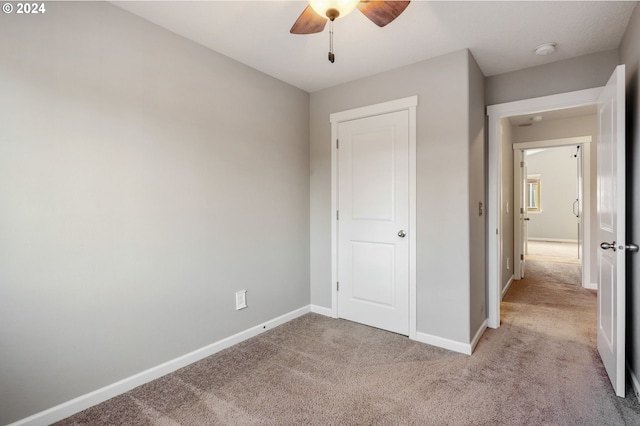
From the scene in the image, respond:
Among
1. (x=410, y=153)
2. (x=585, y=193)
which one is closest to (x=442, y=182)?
(x=410, y=153)

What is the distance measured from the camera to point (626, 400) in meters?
1.87

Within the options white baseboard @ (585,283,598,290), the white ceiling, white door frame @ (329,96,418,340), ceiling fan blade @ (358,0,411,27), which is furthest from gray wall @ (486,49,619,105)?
white baseboard @ (585,283,598,290)

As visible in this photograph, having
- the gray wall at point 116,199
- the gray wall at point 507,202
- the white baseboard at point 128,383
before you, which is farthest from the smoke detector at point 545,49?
the white baseboard at point 128,383

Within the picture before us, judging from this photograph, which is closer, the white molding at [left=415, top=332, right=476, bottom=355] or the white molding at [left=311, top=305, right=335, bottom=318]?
the white molding at [left=415, top=332, right=476, bottom=355]

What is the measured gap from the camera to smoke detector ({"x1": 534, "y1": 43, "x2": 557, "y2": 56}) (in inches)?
94.3

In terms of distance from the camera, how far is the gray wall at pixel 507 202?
13.8 ft

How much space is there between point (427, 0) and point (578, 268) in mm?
5959

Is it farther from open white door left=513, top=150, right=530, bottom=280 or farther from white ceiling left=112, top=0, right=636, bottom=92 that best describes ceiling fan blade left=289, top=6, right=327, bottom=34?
open white door left=513, top=150, right=530, bottom=280

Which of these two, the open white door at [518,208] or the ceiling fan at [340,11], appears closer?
the ceiling fan at [340,11]

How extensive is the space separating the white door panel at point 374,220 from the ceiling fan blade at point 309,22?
51.8 inches

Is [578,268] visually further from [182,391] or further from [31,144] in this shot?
[31,144]

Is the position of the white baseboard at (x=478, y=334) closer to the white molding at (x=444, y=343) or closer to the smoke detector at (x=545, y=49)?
the white molding at (x=444, y=343)

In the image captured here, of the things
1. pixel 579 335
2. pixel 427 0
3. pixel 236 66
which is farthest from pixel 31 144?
pixel 579 335

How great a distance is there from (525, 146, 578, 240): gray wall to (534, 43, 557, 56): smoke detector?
295 inches
